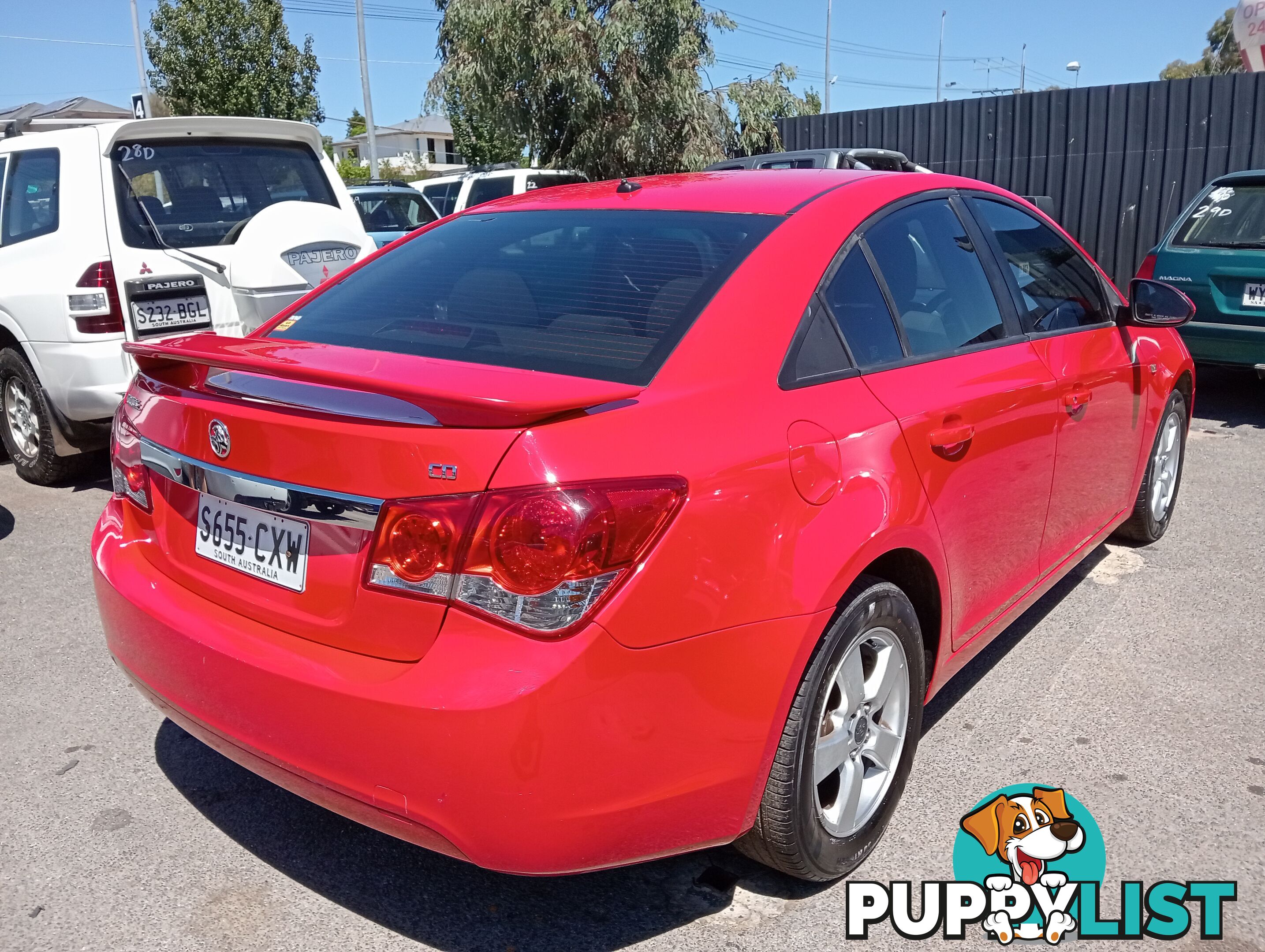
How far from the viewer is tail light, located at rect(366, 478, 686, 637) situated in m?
1.88

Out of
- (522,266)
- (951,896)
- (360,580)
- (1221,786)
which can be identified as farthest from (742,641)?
(1221,786)

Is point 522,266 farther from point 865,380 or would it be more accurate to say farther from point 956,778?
point 956,778

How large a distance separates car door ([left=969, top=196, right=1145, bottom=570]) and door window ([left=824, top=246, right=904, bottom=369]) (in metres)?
0.81

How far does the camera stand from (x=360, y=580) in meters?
2.04

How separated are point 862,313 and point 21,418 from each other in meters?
5.37

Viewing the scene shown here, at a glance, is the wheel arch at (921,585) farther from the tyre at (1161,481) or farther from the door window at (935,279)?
the tyre at (1161,481)

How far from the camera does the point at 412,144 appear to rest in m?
79.0

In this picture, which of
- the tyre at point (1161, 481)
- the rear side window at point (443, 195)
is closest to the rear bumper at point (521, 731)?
the tyre at point (1161, 481)

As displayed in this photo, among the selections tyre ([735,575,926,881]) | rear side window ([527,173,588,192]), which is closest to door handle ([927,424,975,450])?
tyre ([735,575,926,881])

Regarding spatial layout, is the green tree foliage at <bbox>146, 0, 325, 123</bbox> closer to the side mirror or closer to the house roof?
the side mirror

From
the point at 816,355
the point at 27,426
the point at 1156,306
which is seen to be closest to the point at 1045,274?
the point at 1156,306

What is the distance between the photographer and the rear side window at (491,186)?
1412 cm

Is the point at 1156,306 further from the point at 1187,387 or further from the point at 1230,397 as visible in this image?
the point at 1230,397

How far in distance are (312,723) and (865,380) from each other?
57.1 inches
